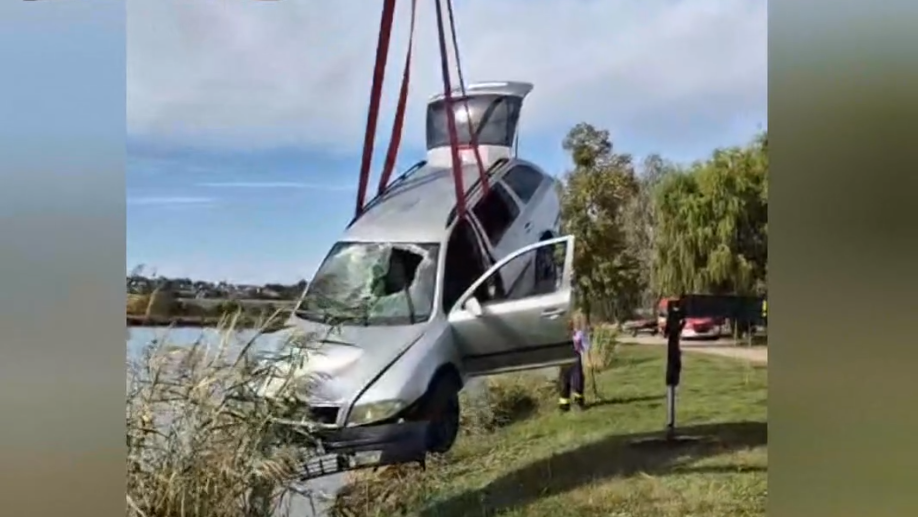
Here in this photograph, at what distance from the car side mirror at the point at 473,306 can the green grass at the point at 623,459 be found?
9.5 inches

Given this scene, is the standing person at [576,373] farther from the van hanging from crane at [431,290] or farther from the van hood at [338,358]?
the van hood at [338,358]

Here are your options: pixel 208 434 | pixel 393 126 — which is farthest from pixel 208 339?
pixel 393 126

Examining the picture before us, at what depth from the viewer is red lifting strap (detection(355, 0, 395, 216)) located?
1998mm

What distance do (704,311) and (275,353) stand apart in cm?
91

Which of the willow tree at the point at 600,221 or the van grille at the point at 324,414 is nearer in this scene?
the willow tree at the point at 600,221

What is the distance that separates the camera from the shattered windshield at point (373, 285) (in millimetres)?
2000

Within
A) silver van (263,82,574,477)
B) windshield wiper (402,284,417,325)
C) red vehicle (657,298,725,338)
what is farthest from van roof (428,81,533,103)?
red vehicle (657,298,725,338)

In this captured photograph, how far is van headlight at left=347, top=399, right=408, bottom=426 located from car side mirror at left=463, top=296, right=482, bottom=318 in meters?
0.24

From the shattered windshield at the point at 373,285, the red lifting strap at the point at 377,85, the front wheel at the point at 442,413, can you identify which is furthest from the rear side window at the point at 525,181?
the front wheel at the point at 442,413

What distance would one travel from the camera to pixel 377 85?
2.00 metres

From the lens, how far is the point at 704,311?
186cm

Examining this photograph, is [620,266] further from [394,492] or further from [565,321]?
[394,492]

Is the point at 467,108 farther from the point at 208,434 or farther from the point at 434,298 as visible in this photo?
the point at 208,434
